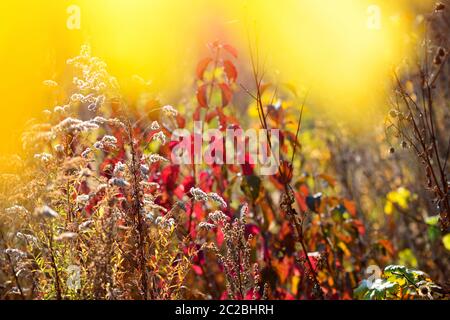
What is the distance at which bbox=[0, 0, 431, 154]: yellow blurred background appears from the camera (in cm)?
321

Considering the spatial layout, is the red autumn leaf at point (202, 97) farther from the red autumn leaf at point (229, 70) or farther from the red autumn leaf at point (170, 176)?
the red autumn leaf at point (170, 176)

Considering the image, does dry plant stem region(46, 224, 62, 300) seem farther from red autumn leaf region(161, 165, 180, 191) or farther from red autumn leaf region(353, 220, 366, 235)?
red autumn leaf region(353, 220, 366, 235)

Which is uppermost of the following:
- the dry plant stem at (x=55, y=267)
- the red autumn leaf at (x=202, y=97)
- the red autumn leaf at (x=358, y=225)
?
the red autumn leaf at (x=202, y=97)

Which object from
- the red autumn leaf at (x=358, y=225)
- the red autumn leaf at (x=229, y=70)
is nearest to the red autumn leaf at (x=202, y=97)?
the red autumn leaf at (x=229, y=70)

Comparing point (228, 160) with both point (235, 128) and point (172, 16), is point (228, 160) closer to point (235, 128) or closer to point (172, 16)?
point (235, 128)

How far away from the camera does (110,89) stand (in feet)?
6.94

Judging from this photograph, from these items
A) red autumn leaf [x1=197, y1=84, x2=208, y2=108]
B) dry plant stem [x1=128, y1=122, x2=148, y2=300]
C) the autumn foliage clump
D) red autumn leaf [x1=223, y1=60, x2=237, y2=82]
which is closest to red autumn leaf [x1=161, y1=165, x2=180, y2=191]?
the autumn foliage clump

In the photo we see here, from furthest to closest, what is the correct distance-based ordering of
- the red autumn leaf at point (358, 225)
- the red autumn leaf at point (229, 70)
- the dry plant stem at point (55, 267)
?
the red autumn leaf at point (358, 225)
the red autumn leaf at point (229, 70)
the dry plant stem at point (55, 267)

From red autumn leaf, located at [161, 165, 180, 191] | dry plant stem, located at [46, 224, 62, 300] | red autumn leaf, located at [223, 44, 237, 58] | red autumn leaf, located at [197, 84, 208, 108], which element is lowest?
dry plant stem, located at [46, 224, 62, 300]

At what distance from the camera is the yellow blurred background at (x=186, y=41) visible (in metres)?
3.21

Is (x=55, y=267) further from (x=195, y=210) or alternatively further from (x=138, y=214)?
(x=195, y=210)
